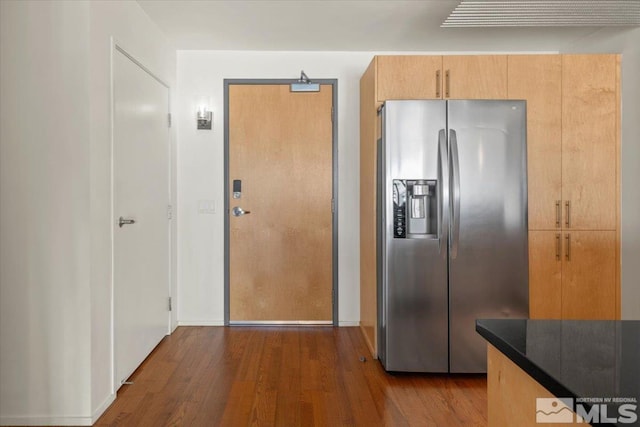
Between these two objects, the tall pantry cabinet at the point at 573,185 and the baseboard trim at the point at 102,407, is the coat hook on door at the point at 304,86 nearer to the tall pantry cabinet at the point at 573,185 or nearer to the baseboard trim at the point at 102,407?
the tall pantry cabinet at the point at 573,185

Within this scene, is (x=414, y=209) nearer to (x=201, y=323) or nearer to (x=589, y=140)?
(x=589, y=140)

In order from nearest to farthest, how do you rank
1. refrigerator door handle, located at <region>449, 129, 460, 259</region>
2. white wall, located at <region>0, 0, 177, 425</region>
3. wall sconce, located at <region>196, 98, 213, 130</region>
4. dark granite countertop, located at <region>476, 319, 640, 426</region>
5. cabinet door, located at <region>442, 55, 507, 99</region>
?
dark granite countertop, located at <region>476, 319, 640, 426</region> < white wall, located at <region>0, 0, 177, 425</region> < refrigerator door handle, located at <region>449, 129, 460, 259</region> < cabinet door, located at <region>442, 55, 507, 99</region> < wall sconce, located at <region>196, 98, 213, 130</region>

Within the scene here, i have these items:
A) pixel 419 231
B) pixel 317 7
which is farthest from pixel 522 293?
pixel 317 7

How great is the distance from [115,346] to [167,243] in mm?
1220

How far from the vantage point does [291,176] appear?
4086mm

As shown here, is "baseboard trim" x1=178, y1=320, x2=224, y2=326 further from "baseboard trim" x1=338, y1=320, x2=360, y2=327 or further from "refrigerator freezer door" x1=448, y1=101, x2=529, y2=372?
"refrigerator freezer door" x1=448, y1=101, x2=529, y2=372

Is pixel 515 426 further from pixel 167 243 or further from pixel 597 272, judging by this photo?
pixel 167 243

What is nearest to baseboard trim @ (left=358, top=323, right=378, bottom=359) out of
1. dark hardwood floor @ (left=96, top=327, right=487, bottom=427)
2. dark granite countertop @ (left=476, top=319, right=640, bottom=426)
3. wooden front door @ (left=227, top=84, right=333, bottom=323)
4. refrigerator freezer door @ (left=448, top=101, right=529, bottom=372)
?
dark hardwood floor @ (left=96, top=327, right=487, bottom=427)

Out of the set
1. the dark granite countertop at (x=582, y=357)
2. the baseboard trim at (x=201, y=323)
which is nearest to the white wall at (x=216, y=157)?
the baseboard trim at (x=201, y=323)

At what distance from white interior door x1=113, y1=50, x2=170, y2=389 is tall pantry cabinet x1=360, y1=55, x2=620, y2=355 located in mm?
1673

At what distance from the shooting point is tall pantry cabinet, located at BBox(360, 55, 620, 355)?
3146mm

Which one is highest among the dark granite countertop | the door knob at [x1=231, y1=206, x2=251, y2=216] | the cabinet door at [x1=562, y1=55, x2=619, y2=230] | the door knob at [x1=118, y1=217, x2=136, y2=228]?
the cabinet door at [x1=562, y1=55, x2=619, y2=230]

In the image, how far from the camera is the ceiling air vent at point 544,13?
2883 millimetres

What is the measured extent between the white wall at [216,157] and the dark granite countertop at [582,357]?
301 centimetres
